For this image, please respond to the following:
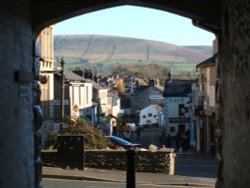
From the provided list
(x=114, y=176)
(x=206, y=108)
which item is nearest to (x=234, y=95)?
(x=114, y=176)

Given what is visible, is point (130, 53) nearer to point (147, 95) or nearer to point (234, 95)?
point (147, 95)

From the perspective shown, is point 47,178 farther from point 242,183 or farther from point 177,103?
point 177,103

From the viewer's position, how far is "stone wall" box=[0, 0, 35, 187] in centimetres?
689

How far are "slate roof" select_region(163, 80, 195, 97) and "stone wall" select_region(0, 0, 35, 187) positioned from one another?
63924 millimetres

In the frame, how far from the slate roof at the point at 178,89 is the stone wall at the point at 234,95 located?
209 feet

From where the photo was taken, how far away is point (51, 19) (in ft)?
29.3

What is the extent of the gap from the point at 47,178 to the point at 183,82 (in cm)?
6394

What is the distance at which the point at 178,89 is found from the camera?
245ft

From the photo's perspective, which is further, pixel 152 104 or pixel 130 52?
pixel 130 52

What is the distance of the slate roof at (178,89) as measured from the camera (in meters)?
73.2

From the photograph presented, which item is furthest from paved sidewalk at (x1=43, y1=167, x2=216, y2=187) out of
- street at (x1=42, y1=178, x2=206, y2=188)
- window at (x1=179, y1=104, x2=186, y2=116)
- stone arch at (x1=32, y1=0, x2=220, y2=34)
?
window at (x1=179, y1=104, x2=186, y2=116)

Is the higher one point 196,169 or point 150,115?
point 196,169

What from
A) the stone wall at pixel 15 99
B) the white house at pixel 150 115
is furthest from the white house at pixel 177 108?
the stone wall at pixel 15 99

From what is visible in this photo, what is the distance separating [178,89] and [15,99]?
222ft
